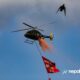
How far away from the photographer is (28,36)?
152 meters

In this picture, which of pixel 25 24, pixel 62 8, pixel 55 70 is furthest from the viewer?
pixel 25 24

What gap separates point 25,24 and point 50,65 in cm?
2297

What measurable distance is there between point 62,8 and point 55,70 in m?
28.7

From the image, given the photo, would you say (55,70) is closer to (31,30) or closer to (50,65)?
(50,65)

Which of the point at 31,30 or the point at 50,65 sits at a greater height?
the point at 31,30

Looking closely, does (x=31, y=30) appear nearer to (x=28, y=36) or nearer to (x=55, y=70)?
(x=28, y=36)

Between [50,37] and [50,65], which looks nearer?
[50,65]

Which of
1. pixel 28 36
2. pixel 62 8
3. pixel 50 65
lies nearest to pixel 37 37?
pixel 28 36

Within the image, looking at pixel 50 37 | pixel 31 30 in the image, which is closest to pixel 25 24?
pixel 31 30

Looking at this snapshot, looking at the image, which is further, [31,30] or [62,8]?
[31,30]

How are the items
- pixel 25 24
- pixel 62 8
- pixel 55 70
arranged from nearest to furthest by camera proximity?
1. pixel 62 8
2. pixel 55 70
3. pixel 25 24

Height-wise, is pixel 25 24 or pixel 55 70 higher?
pixel 25 24

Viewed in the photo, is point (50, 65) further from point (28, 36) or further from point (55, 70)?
point (28, 36)

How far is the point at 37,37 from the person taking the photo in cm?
15150
